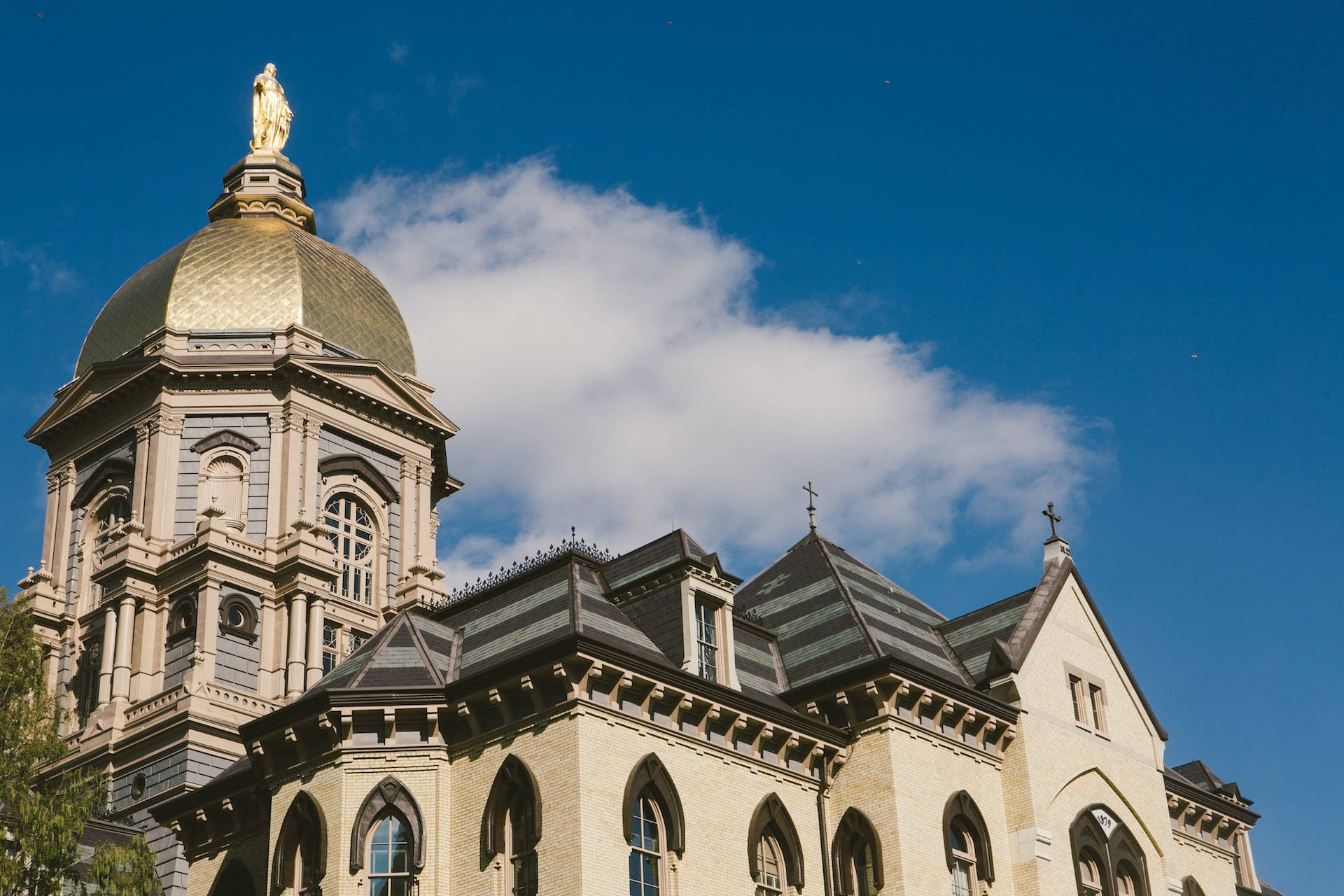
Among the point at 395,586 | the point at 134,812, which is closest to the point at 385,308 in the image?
the point at 395,586

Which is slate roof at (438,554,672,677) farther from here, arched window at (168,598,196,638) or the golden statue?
the golden statue

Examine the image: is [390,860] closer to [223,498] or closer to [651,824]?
[651,824]

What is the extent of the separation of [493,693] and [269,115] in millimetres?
41608

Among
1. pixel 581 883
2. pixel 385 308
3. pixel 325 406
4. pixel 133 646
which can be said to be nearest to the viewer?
pixel 581 883

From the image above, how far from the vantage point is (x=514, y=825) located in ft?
102

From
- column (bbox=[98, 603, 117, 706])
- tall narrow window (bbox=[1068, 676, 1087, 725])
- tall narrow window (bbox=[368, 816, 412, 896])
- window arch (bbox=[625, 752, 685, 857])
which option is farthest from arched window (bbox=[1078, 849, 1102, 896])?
column (bbox=[98, 603, 117, 706])

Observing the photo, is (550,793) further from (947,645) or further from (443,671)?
(947,645)

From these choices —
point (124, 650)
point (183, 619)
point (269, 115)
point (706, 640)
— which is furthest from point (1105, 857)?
point (269, 115)

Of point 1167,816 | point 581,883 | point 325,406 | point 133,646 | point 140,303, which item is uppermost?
point 140,303

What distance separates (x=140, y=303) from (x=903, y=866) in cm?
3561

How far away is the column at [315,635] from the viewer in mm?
52094

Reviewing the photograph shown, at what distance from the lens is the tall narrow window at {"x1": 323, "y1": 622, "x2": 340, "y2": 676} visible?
5334 centimetres

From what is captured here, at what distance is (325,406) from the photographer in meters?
56.7

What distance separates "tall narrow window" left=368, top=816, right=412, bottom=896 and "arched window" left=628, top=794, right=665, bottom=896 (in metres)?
3.96
